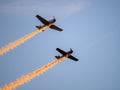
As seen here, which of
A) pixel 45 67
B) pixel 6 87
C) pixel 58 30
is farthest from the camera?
pixel 58 30

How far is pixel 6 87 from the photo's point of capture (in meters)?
83.1

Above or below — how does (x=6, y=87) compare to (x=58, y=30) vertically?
below

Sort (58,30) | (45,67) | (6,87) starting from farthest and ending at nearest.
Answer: (58,30) → (45,67) → (6,87)

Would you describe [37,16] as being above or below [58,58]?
above

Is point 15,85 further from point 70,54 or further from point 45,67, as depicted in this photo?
point 70,54

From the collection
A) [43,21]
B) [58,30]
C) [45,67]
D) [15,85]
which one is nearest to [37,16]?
[43,21]

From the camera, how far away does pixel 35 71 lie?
289ft

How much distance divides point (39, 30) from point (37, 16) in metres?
4.82

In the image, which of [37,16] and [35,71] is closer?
[35,71]

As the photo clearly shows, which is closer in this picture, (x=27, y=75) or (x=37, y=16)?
(x=27, y=75)

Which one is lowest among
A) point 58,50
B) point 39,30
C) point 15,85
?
point 15,85

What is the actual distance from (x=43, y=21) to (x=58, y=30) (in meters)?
8.60

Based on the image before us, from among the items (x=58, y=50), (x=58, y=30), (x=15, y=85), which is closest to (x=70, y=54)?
(x=58, y=50)

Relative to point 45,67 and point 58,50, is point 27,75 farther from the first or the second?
point 58,50
